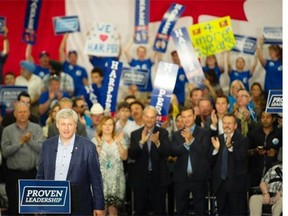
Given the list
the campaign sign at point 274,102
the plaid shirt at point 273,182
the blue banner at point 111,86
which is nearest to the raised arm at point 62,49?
the blue banner at point 111,86

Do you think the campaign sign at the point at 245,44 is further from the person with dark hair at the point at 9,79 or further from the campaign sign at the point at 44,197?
the campaign sign at the point at 44,197

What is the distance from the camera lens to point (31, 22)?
1670cm

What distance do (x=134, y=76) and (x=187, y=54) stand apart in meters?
1.35

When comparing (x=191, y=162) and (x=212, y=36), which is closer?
(x=191, y=162)

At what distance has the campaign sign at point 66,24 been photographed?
1623 cm

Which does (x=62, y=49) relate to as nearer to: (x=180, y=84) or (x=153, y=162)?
(x=180, y=84)

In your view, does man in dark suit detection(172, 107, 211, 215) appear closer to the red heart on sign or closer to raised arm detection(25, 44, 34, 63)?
the red heart on sign

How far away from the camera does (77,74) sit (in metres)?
16.8

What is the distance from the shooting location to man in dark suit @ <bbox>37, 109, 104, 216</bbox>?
9.76 metres

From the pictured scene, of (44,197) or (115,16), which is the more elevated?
(115,16)

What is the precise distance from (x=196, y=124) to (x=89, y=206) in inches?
161

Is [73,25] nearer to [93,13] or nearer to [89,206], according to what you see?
[93,13]

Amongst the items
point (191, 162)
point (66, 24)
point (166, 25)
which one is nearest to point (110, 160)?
point (191, 162)

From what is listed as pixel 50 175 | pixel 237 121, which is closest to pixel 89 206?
pixel 50 175
